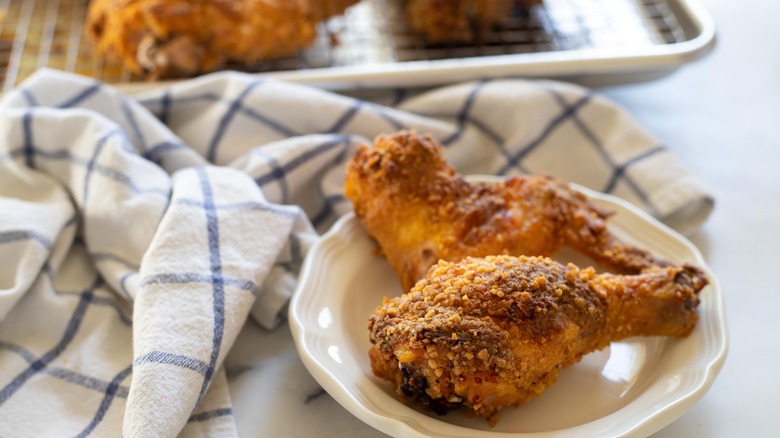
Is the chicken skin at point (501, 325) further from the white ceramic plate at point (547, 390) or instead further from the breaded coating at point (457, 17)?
the breaded coating at point (457, 17)

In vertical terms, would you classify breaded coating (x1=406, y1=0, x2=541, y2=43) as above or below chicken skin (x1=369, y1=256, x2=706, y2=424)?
above

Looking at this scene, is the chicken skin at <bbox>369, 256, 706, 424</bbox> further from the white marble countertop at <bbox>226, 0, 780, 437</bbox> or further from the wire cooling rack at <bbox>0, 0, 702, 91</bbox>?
the wire cooling rack at <bbox>0, 0, 702, 91</bbox>

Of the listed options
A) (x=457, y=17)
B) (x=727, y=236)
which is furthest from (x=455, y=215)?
(x=457, y=17)

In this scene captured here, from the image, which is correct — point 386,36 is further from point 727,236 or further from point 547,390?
point 547,390

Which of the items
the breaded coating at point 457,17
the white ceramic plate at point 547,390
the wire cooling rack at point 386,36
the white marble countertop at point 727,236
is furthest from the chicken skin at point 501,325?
the breaded coating at point 457,17

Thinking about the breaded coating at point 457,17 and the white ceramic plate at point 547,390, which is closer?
the white ceramic plate at point 547,390

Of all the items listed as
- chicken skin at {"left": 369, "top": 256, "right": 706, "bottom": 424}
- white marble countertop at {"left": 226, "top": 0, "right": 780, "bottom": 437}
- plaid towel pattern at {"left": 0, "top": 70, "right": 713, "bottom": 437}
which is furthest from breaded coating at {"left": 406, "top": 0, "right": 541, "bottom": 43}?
chicken skin at {"left": 369, "top": 256, "right": 706, "bottom": 424}
